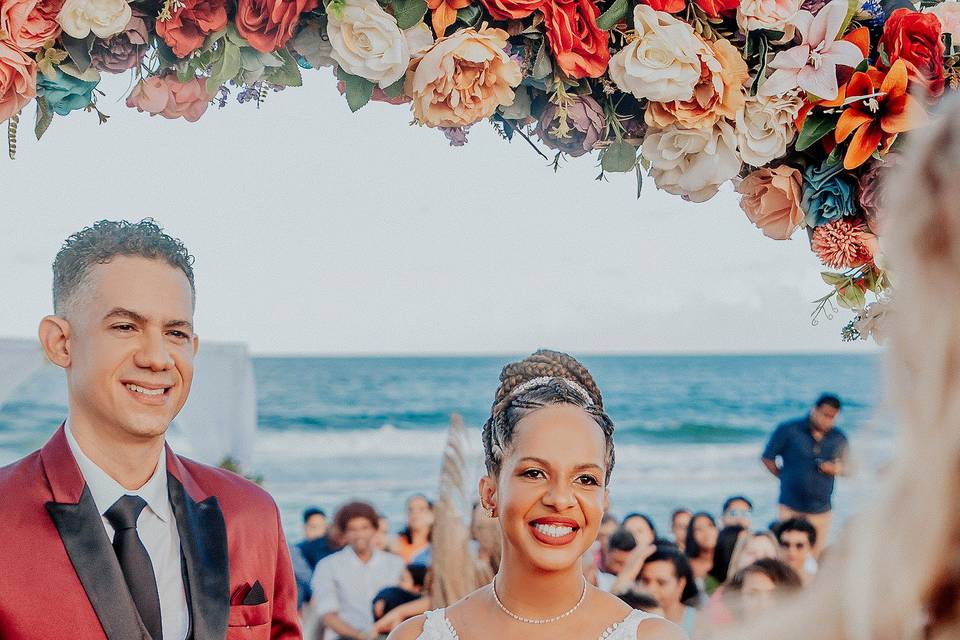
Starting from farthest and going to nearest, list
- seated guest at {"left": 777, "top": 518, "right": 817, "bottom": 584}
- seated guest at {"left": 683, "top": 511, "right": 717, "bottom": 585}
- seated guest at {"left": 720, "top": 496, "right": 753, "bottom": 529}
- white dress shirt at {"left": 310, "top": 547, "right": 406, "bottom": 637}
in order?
seated guest at {"left": 720, "top": 496, "right": 753, "bottom": 529}
seated guest at {"left": 683, "top": 511, "right": 717, "bottom": 585}
white dress shirt at {"left": 310, "top": 547, "right": 406, "bottom": 637}
seated guest at {"left": 777, "top": 518, "right": 817, "bottom": 584}

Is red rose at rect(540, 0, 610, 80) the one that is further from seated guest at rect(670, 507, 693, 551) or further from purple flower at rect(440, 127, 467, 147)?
seated guest at rect(670, 507, 693, 551)

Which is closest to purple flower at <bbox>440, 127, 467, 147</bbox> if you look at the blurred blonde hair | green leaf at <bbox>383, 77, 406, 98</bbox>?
green leaf at <bbox>383, 77, 406, 98</bbox>

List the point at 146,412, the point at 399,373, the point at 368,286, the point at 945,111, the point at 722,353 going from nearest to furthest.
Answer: the point at 945,111 < the point at 146,412 < the point at 368,286 < the point at 399,373 < the point at 722,353

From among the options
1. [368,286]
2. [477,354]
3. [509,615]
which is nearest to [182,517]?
[509,615]

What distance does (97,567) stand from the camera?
2.27 m

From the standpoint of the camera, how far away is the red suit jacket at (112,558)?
2217 millimetres

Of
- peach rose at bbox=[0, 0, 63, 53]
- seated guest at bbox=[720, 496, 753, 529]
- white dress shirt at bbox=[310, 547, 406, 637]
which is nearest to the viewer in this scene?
peach rose at bbox=[0, 0, 63, 53]

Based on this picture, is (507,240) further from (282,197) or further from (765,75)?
(765,75)

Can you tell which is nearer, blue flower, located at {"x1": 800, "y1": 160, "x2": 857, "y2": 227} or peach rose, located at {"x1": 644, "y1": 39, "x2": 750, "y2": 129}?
peach rose, located at {"x1": 644, "y1": 39, "x2": 750, "y2": 129}

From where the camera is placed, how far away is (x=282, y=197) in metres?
17.2

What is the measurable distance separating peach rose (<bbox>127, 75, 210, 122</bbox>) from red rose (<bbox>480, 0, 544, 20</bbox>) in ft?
2.12

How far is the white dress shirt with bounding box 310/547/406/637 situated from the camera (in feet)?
19.8

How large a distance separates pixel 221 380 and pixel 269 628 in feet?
4.60

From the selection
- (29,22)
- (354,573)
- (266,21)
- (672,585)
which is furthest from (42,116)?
(354,573)
